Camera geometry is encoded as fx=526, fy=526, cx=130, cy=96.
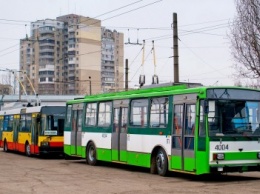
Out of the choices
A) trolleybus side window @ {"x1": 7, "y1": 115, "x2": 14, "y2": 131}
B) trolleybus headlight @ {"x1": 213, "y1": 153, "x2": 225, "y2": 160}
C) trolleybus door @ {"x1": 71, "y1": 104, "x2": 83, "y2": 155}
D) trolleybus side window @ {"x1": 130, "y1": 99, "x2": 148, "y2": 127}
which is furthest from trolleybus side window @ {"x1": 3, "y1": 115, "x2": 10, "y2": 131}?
trolleybus headlight @ {"x1": 213, "y1": 153, "x2": 225, "y2": 160}

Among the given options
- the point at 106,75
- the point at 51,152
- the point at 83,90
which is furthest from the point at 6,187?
the point at 83,90

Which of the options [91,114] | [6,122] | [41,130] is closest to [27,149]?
[41,130]

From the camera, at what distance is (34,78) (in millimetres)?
83875

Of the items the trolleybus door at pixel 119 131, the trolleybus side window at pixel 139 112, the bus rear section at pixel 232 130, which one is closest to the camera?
the bus rear section at pixel 232 130

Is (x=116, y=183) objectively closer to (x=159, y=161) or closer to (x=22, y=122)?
(x=159, y=161)

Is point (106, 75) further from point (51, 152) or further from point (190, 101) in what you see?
point (190, 101)

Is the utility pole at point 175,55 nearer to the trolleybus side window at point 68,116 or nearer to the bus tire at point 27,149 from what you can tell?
the trolleybus side window at point 68,116

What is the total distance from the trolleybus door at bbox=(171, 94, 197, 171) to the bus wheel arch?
55 centimetres

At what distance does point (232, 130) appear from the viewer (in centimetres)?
1408

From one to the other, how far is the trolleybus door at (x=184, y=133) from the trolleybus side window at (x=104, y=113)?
4658 millimetres

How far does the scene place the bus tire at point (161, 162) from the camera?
50.9ft

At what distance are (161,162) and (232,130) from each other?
8.92 feet

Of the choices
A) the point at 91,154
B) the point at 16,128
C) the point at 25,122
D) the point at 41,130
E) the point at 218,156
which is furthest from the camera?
the point at 16,128

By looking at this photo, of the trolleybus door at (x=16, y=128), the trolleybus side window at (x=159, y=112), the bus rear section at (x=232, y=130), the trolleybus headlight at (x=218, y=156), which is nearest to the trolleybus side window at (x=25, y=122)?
the trolleybus door at (x=16, y=128)
